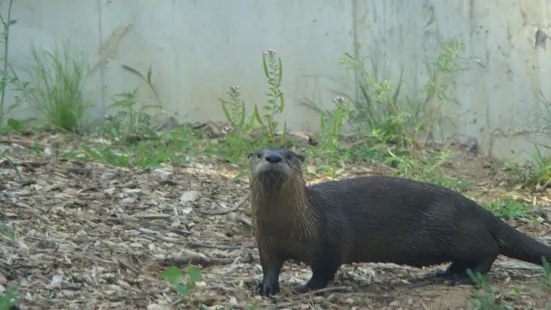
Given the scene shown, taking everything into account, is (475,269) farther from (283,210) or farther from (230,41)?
(230,41)

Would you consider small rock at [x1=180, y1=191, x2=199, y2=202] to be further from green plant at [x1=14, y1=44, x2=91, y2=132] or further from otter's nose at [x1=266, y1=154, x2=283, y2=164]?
green plant at [x1=14, y1=44, x2=91, y2=132]

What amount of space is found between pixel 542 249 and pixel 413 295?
0.68 metres

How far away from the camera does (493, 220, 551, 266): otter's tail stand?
423 cm

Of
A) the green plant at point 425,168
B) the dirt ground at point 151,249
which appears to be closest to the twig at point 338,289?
the dirt ground at point 151,249

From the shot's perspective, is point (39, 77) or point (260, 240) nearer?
point (260, 240)

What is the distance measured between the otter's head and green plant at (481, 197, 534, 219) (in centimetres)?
212

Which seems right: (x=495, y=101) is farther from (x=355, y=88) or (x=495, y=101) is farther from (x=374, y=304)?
(x=374, y=304)

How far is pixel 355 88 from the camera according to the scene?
7531 millimetres

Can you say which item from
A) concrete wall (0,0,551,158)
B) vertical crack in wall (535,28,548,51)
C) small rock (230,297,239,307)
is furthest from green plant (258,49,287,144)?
small rock (230,297,239,307)

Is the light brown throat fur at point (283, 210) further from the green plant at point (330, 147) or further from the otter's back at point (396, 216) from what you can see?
the green plant at point (330, 147)

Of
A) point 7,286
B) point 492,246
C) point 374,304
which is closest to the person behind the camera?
point 7,286

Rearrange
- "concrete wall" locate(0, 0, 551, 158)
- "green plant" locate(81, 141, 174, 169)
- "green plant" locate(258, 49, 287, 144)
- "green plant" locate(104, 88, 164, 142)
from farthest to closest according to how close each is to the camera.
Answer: "concrete wall" locate(0, 0, 551, 158) → "green plant" locate(104, 88, 164, 142) → "green plant" locate(258, 49, 287, 144) → "green plant" locate(81, 141, 174, 169)

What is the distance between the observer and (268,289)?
3957mm

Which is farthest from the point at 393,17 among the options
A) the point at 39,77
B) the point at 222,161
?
the point at 39,77
